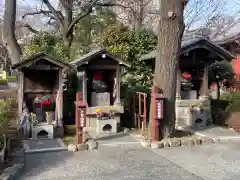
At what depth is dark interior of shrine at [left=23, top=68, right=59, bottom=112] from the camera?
10.6 m

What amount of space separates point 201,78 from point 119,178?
23.7 feet

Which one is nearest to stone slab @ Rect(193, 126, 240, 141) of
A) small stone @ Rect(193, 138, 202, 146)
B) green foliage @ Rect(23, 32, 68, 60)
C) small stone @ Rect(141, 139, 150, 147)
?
small stone @ Rect(193, 138, 202, 146)

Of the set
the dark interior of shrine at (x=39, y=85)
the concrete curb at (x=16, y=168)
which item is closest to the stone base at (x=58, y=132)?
the dark interior of shrine at (x=39, y=85)

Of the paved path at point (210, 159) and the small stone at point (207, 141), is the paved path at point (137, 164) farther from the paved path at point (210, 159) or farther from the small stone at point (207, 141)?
the small stone at point (207, 141)

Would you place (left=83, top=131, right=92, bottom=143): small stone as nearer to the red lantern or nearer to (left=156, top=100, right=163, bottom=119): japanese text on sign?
(left=156, top=100, right=163, bottom=119): japanese text on sign

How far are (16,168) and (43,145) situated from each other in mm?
2123

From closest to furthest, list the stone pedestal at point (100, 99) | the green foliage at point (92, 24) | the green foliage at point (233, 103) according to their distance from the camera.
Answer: the stone pedestal at point (100, 99), the green foliage at point (233, 103), the green foliage at point (92, 24)

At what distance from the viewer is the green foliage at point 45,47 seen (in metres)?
14.1

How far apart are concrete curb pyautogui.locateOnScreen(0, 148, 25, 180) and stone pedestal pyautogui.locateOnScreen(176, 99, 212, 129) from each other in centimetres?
558

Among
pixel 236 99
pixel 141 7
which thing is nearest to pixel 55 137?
pixel 236 99

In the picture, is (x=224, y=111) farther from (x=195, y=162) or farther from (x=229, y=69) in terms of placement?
(x=195, y=162)

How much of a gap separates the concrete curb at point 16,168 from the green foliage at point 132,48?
5.92 metres

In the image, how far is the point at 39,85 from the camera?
1083 centimetres

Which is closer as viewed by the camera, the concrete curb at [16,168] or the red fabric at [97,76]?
the concrete curb at [16,168]
